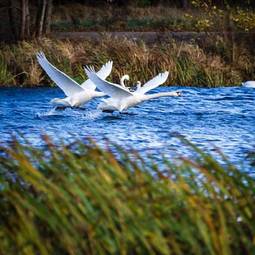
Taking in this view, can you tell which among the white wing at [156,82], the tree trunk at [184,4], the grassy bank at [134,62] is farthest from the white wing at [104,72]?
the tree trunk at [184,4]

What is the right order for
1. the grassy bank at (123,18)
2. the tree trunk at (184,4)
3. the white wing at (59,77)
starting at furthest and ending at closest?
the tree trunk at (184,4) → the grassy bank at (123,18) → the white wing at (59,77)

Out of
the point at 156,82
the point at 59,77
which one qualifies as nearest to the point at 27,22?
the point at 59,77

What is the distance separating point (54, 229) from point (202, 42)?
63.0ft

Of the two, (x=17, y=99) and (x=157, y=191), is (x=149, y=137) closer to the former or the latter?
(x=17, y=99)

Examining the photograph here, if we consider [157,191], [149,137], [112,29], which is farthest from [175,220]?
[112,29]

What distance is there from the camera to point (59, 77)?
17.5 m

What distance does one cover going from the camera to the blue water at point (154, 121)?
15.0 meters

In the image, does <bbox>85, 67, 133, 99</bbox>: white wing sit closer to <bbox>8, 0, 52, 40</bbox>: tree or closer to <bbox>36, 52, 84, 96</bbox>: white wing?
<bbox>36, 52, 84, 96</bbox>: white wing

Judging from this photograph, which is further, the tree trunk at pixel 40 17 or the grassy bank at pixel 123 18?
the grassy bank at pixel 123 18

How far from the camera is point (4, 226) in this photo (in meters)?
5.39

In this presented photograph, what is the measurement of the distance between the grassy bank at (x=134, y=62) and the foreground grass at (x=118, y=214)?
1577cm

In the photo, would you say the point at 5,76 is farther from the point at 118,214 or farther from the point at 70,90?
the point at 118,214

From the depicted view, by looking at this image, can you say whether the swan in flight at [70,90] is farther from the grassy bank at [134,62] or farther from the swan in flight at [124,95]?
the grassy bank at [134,62]

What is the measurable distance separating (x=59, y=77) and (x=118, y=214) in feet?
41.3
